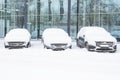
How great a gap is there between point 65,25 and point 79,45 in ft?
26.0

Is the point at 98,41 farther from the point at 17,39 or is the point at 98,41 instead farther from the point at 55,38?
the point at 17,39

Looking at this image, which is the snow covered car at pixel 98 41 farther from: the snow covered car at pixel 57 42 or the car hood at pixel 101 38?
the snow covered car at pixel 57 42

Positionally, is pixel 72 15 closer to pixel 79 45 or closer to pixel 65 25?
pixel 65 25

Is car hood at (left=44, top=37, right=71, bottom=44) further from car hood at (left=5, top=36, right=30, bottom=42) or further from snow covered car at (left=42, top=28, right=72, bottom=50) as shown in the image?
car hood at (left=5, top=36, right=30, bottom=42)

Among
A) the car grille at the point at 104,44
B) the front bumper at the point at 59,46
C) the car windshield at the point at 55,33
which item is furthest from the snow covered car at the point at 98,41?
the car windshield at the point at 55,33

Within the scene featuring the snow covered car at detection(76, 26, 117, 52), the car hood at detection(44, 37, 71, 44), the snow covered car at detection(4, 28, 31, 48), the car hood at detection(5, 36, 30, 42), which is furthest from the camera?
the car hood at detection(5, 36, 30, 42)

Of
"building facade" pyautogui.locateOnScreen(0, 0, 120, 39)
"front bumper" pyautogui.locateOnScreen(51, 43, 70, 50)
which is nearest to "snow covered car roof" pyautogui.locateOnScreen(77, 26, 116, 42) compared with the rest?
"front bumper" pyautogui.locateOnScreen(51, 43, 70, 50)

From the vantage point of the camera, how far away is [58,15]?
31828 millimetres

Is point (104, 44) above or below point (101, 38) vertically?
below

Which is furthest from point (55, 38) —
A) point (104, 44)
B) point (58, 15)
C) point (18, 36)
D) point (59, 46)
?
point (58, 15)

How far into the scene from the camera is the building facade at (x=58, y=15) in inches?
1193

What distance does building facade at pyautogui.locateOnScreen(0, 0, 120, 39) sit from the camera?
30312mm

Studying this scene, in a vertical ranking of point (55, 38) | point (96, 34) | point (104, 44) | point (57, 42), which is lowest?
point (104, 44)

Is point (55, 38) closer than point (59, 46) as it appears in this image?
No
